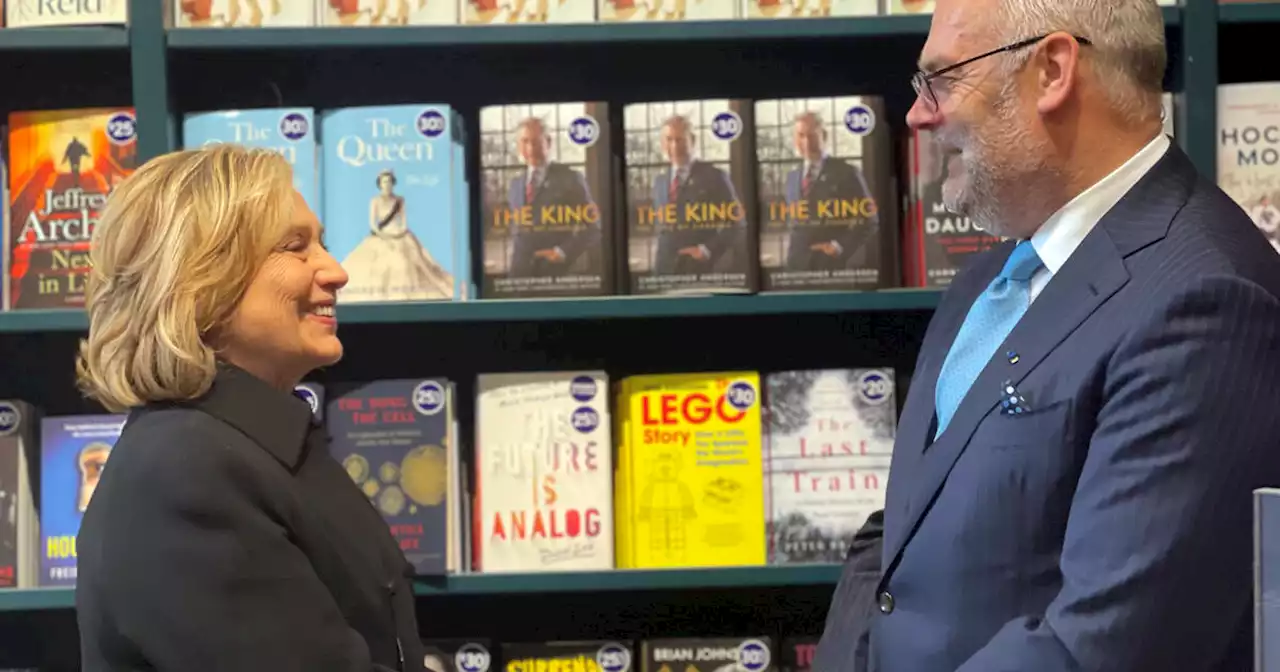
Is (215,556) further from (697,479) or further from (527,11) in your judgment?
(527,11)

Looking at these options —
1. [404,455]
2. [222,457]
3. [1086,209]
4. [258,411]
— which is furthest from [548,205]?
[1086,209]

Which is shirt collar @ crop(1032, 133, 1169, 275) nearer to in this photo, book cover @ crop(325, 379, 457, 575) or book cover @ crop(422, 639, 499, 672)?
book cover @ crop(325, 379, 457, 575)

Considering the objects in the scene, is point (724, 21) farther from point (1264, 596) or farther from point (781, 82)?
point (1264, 596)

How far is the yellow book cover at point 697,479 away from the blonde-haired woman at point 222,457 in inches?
20.9

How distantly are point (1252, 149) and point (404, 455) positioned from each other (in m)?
1.44

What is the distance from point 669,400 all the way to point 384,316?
1.55 feet

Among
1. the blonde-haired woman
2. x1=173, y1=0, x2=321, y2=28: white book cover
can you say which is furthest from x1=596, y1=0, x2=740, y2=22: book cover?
the blonde-haired woman

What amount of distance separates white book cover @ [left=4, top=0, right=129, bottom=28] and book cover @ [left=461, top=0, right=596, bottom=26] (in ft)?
1.81

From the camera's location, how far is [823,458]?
6.76ft

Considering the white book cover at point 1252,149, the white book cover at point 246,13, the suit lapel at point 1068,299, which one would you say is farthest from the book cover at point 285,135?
the white book cover at point 1252,149

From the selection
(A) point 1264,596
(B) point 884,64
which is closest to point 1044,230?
(A) point 1264,596

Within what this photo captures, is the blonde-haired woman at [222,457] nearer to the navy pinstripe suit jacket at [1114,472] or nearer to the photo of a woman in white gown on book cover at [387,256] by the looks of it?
the photo of a woman in white gown on book cover at [387,256]

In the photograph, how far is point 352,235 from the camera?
79.4 inches

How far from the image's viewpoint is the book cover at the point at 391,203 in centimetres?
202
